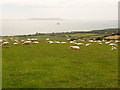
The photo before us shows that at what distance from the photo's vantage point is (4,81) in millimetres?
14844

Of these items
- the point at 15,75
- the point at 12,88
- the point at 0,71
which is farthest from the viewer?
the point at 0,71

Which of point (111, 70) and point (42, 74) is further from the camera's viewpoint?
point (111, 70)

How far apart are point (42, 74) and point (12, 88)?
4.43m

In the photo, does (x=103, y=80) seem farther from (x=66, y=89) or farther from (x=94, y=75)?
(x=66, y=89)

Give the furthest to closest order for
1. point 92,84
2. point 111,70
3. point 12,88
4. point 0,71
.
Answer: point 111,70 → point 0,71 → point 92,84 → point 12,88

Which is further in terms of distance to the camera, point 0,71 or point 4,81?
point 0,71

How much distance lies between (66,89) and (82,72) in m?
5.42

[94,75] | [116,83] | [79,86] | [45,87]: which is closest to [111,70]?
[94,75]

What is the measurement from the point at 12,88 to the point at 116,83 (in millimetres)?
8246

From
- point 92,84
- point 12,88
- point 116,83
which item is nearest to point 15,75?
point 12,88

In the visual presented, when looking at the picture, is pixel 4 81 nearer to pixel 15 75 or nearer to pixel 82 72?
pixel 15 75

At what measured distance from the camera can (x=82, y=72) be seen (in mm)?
18094

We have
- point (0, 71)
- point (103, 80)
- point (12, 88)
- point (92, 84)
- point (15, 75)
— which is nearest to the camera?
point (12, 88)

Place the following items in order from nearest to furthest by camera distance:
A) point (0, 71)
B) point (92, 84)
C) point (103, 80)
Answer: point (92, 84)
point (103, 80)
point (0, 71)
